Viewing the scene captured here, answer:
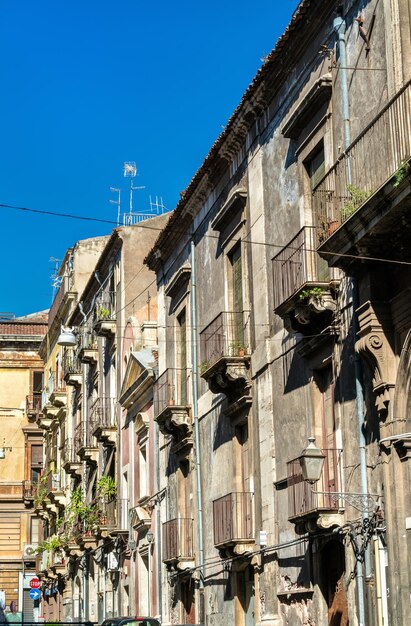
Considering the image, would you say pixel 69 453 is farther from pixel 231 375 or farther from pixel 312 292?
pixel 312 292

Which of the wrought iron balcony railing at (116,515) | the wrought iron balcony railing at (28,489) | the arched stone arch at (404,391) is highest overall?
the wrought iron balcony railing at (28,489)

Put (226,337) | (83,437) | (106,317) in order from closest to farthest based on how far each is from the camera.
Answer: (226,337) → (106,317) → (83,437)

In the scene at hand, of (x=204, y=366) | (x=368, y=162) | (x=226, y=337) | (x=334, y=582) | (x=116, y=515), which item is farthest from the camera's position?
(x=116, y=515)

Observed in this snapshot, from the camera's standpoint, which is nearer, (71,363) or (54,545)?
(54,545)

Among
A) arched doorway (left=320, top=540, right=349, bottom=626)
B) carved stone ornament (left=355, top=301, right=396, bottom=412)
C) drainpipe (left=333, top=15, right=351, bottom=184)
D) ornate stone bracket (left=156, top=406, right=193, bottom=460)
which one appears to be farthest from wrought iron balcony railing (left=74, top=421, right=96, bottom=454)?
carved stone ornament (left=355, top=301, right=396, bottom=412)

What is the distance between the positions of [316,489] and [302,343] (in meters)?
2.41

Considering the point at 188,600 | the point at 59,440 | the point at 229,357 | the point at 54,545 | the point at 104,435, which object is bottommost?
the point at 188,600

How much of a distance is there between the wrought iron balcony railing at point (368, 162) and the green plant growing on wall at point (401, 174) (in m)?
0.05

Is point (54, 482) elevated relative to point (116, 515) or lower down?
elevated

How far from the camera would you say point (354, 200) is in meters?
13.7

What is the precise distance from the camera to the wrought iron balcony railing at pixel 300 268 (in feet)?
53.2

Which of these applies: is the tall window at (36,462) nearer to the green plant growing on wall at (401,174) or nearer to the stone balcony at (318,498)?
the stone balcony at (318,498)

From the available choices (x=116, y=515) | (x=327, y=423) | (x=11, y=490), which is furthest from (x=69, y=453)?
(x=327, y=423)

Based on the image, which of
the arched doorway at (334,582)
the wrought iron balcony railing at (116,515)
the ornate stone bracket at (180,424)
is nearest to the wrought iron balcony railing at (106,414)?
the wrought iron balcony railing at (116,515)
